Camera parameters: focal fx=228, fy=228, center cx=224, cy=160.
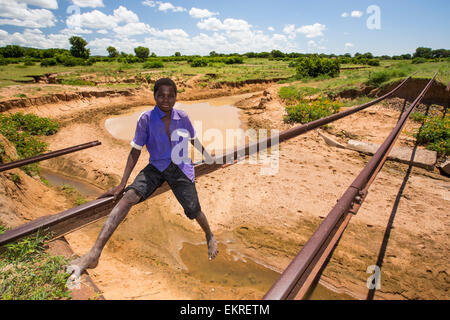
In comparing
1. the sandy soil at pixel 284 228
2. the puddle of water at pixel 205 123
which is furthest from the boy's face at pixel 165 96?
the puddle of water at pixel 205 123

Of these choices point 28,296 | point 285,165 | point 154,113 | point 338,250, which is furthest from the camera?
point 285,165

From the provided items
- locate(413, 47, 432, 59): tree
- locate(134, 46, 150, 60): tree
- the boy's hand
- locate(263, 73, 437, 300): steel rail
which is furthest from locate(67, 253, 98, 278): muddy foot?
locate(413, 47, 432, 59): tree

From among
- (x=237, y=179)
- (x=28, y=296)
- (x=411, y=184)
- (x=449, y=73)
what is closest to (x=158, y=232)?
(x=237, y=179)

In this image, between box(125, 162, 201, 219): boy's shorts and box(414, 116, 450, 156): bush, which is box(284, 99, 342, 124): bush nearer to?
box(414, 116, 450, 156): bush

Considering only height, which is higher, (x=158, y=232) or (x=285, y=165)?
(x=285, y=165)

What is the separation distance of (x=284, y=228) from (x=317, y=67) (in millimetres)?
18361

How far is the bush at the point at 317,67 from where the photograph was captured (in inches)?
719

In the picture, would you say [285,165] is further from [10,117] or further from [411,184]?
[10,117]

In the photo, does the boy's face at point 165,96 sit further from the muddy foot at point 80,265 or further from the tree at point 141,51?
the tree at point 141,51

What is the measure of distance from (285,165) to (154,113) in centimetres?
487

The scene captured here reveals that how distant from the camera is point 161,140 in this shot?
2.05m

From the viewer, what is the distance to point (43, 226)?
4.91ft

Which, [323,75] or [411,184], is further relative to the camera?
[323,75]

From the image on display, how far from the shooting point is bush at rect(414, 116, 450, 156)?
6340mm
